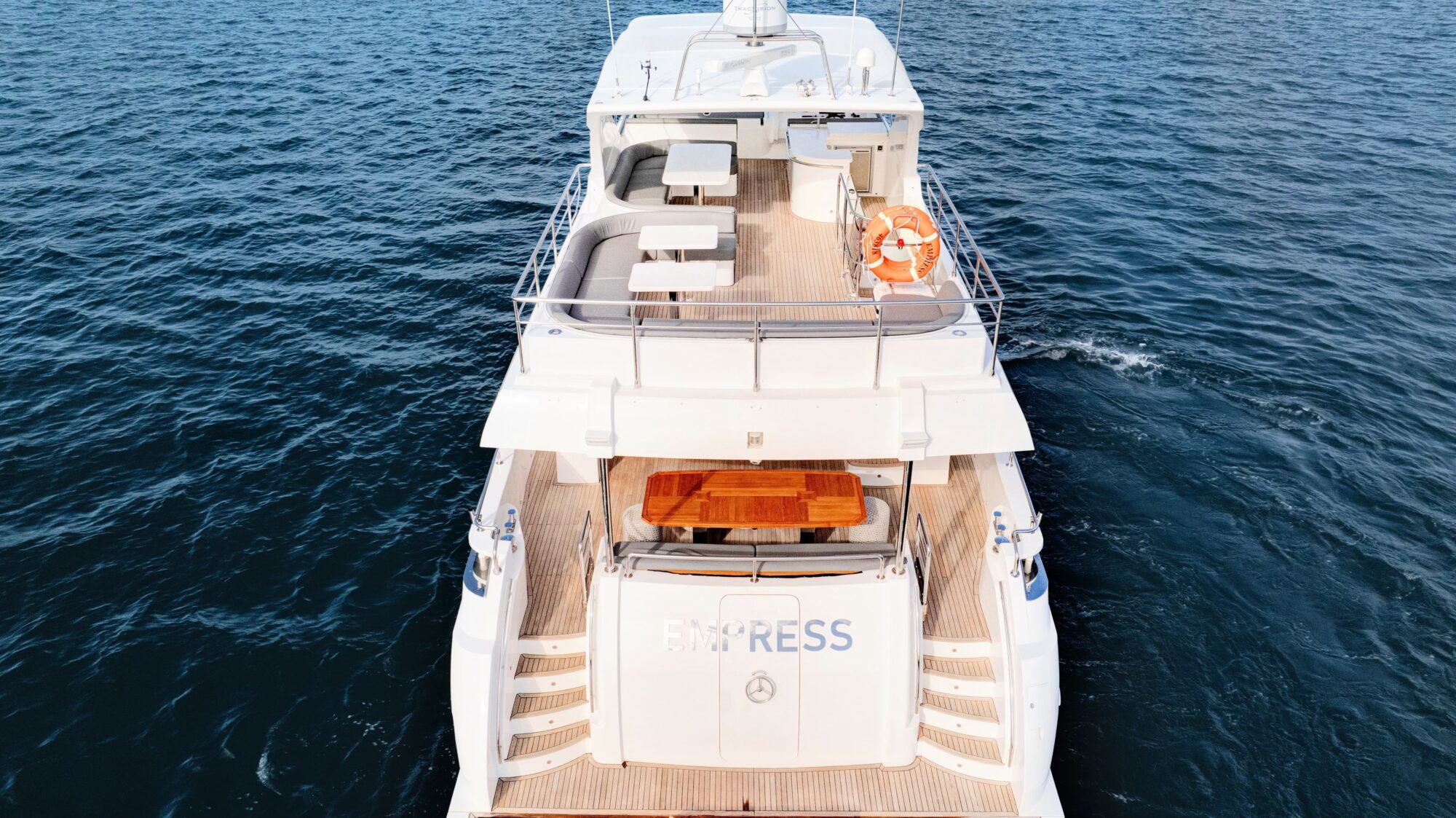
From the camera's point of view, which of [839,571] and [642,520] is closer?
[839,571]

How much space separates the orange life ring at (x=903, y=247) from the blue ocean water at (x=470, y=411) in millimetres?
5392

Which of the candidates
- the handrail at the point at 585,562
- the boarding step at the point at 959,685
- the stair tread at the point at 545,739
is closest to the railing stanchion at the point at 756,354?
the handrail at the point at 585,562

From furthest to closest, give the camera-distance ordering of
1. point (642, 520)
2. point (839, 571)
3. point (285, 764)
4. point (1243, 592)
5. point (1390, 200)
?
point (1390, 200), point (1243, 592), point (285, 764), point (642, 520), point (839, 571)

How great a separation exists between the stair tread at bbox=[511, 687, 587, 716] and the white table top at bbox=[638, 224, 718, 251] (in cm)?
469

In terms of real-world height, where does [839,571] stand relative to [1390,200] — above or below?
above

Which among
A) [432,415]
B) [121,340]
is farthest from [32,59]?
[432,415]

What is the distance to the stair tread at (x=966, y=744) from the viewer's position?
27.9ft

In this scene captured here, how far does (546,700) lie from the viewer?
348 inches

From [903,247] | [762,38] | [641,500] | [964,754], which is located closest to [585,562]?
[641,500]

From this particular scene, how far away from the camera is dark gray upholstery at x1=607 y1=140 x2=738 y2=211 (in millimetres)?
13078

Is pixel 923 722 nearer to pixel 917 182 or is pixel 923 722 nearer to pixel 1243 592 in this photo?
pixel 1243 592

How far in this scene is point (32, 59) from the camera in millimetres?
33688

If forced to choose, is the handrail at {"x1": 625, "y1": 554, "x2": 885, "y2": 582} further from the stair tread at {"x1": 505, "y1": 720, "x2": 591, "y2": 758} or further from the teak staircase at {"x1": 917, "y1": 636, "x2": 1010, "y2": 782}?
the stair tread at {"x1": 505, "y1": 720, "x2": 591, "y2": 758}

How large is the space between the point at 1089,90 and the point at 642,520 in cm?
3060
